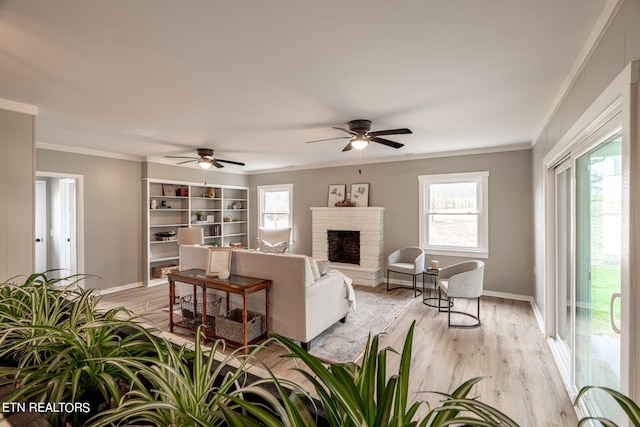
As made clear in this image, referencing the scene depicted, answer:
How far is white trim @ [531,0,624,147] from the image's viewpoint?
152 cm

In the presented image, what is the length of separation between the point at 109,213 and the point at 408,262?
17.7 ft

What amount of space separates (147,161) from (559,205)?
20.8 feet

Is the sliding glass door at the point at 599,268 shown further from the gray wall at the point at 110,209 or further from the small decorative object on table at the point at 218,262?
the gray wall at the point at 110,209

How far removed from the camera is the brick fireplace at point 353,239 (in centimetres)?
588

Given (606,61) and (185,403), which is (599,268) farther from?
(185,403)

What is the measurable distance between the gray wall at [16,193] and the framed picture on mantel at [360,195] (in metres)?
4.88

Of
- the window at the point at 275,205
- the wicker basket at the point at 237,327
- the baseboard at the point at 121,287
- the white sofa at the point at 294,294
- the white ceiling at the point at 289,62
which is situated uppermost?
the white ceiling at the point at 289,62

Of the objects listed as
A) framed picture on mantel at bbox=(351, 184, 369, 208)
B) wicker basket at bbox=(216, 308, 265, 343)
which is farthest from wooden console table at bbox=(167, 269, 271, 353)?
framed picture on mantel at bbox=(351, 184, 369, 208)

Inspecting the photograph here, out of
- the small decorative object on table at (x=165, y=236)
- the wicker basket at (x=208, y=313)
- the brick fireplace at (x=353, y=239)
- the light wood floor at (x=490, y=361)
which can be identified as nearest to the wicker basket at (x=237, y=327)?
the light wood floor at (x=490, y=361)

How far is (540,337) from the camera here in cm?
338

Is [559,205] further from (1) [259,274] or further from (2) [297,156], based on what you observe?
(2) [297,156]

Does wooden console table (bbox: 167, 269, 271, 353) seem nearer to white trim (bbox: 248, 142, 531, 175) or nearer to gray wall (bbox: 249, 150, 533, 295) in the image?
gray wall (bbox: 249, 150, 533, 295)

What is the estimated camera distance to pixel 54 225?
5809 millimetres

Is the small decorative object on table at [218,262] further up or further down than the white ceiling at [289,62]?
further down
